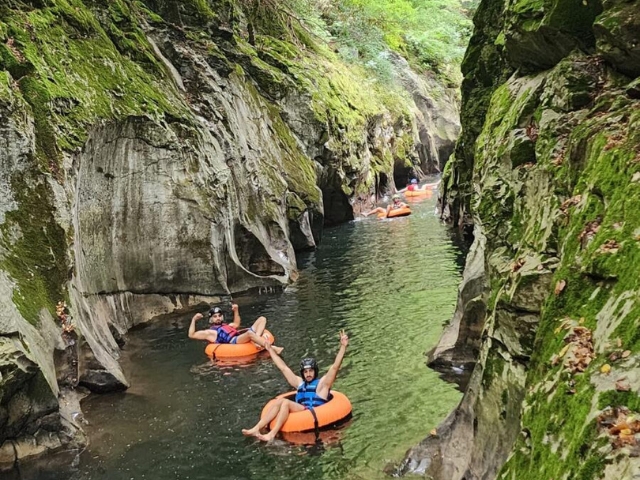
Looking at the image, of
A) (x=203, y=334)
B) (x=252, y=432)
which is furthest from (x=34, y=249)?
(x=203, y=334)

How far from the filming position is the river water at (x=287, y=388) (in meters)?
8.91

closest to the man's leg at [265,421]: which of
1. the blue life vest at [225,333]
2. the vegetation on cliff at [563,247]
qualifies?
the vegetation on cliff at [563,247]

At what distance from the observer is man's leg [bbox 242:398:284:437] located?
9.69 meters

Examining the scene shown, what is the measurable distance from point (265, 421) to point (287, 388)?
201 centimetres

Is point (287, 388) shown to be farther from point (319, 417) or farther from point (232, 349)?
point (232, 349)

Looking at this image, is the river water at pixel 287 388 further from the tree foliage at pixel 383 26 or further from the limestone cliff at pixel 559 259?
the tree foliage at pixel 383 26

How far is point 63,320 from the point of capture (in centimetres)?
1054

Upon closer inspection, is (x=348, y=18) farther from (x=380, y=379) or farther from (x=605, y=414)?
(x=605, y=414)

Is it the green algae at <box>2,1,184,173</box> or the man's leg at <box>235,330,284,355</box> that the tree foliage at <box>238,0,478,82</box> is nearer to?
the green algae at <box>2,1,184,173</box>

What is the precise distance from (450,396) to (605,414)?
7.23 metres

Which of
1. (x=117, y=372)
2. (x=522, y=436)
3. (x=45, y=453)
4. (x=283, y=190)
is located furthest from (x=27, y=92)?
(x=283, y=190)

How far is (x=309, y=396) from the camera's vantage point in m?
10.2

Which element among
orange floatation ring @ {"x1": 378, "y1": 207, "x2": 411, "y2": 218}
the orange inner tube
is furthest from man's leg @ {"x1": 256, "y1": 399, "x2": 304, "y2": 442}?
the orange inner tube

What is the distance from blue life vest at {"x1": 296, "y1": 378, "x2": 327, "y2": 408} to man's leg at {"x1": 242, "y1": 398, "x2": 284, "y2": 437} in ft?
1.33
